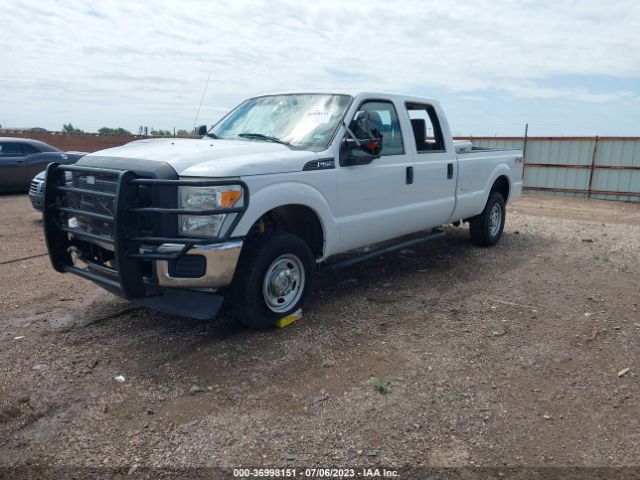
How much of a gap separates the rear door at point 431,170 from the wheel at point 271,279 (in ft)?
5.94

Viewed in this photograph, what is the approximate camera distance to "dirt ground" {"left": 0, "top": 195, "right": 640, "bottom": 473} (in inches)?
118

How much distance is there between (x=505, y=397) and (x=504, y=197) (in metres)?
5.35

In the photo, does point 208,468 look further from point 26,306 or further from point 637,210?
point 637,210

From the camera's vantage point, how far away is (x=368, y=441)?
3055 mm

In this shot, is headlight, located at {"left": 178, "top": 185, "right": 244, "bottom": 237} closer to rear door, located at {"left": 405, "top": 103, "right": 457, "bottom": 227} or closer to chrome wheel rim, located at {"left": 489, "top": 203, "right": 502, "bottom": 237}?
rear door, located at {"left": 405, "top": 103, "right": 457, "bottom": 227}

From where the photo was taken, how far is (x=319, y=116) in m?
5.16

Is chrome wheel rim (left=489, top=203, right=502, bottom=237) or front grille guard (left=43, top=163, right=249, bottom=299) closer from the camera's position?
front grille guard (left=43, top=163, right=249, bottom=299)

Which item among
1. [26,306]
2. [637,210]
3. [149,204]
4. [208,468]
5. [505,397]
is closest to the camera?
[208,468]

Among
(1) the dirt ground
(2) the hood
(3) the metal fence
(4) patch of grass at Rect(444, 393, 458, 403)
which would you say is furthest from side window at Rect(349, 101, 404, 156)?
(3) the metal fence

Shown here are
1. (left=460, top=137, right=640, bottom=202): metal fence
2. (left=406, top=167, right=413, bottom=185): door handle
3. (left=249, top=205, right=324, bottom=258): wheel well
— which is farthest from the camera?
(left=460, top=137, right=640, bottom=202): metal fence

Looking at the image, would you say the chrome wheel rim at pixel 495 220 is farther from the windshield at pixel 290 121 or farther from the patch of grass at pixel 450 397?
the patch of grass at pixel 450 397

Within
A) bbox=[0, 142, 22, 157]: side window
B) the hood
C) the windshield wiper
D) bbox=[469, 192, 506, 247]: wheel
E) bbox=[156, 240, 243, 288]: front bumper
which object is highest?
the windshield wiper

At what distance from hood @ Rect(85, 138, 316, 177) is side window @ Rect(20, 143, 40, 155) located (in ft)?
33.6

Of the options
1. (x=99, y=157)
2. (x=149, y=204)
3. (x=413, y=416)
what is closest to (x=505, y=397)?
(x=413, y=416)
